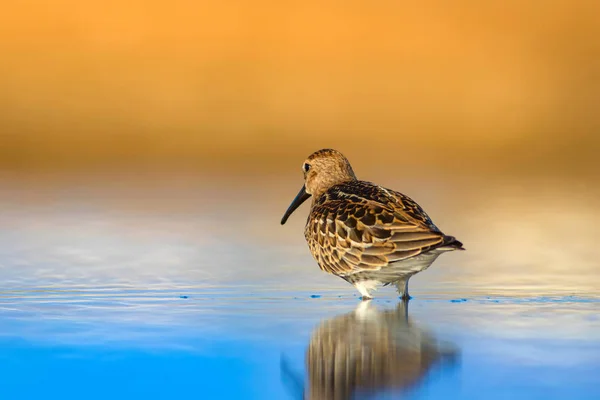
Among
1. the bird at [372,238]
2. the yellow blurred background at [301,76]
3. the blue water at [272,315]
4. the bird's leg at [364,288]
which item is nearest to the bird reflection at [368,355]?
the blue water at [272,315]

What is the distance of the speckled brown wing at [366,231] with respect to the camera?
8117mm

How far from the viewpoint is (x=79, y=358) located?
21.2 feet

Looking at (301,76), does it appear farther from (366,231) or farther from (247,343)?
(247,343)

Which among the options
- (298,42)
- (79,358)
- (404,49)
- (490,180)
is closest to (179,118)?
(298,42)

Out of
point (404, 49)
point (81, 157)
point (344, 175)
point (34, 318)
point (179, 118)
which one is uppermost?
point (404, 49)

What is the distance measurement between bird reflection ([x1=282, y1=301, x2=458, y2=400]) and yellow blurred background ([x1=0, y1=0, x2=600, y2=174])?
44.0ft

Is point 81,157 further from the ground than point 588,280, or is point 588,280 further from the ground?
point 81,157

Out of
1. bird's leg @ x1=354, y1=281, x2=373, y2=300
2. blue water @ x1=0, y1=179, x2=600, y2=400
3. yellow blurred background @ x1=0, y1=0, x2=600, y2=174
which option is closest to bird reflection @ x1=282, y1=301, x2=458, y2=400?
blue water @ x1=0, y1=179, x2=600, y2=400

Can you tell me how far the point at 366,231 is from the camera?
8.44m

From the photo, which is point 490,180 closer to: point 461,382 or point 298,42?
point 298,42

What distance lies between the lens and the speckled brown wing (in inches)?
320

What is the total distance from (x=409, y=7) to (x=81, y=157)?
26.1 feet

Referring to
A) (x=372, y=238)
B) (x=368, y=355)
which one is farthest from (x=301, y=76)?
(x=368, y=355)

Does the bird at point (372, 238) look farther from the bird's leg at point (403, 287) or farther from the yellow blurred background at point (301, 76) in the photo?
the yellow blurred background at point (301, 76)
